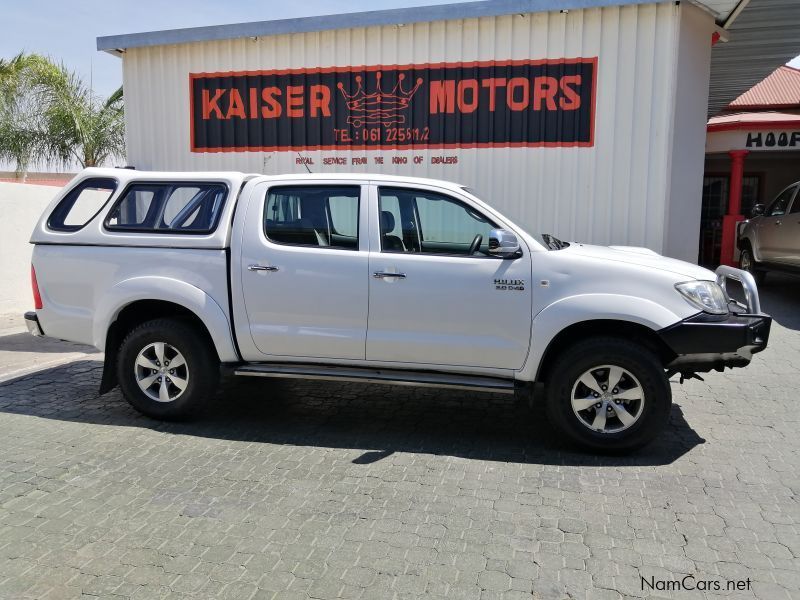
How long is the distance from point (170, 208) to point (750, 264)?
11.2m

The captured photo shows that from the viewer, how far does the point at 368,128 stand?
8.95m

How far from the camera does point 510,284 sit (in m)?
4.87

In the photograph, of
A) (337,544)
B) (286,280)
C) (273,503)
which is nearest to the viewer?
(337,544)

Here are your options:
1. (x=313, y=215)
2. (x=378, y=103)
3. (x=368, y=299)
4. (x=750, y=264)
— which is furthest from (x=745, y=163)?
(x=368, y=299)

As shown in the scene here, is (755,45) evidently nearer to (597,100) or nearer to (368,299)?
(597,100)

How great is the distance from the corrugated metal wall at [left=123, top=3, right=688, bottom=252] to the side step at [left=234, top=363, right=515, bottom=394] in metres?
2.79

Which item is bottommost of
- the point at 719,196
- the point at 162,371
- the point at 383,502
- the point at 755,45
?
the point at 383,502

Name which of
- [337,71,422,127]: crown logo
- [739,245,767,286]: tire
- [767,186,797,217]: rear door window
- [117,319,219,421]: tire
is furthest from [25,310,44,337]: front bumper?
[739,245,767,286]: tire

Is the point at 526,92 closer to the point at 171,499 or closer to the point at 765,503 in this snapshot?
the point at 765,503

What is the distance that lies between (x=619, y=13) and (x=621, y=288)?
4.47 metres

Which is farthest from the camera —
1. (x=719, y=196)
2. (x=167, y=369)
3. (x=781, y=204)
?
(x=719, y=196)


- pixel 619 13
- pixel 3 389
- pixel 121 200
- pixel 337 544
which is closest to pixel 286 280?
pixel 121 200

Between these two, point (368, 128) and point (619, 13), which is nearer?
point (619, 13)

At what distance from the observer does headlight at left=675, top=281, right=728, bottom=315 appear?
186 inches
